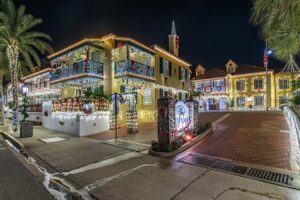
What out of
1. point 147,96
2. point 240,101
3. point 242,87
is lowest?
point 240,101

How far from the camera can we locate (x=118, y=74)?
15672mm

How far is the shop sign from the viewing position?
808 cm

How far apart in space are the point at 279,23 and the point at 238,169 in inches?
156

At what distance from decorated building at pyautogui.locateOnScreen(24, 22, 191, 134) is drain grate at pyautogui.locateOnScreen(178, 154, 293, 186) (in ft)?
20.4

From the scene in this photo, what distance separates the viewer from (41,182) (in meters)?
4.94

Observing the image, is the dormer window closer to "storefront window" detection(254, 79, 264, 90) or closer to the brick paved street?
"storefront window" detection(254, 79, 264, 90)

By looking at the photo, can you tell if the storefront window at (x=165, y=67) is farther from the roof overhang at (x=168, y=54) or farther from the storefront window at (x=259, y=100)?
the storefront window at (x=259, y=100)

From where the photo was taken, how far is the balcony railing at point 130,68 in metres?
15.2

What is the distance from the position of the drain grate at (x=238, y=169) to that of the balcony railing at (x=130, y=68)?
9.97 meters

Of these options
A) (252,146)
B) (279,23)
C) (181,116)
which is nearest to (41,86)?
(181,116)

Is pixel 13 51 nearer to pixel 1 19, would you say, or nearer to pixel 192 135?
pixel 1 19

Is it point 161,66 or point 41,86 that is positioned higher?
point 161,66

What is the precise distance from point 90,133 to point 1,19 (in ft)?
39.8

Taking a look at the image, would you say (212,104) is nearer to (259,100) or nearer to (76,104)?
(259,100)
